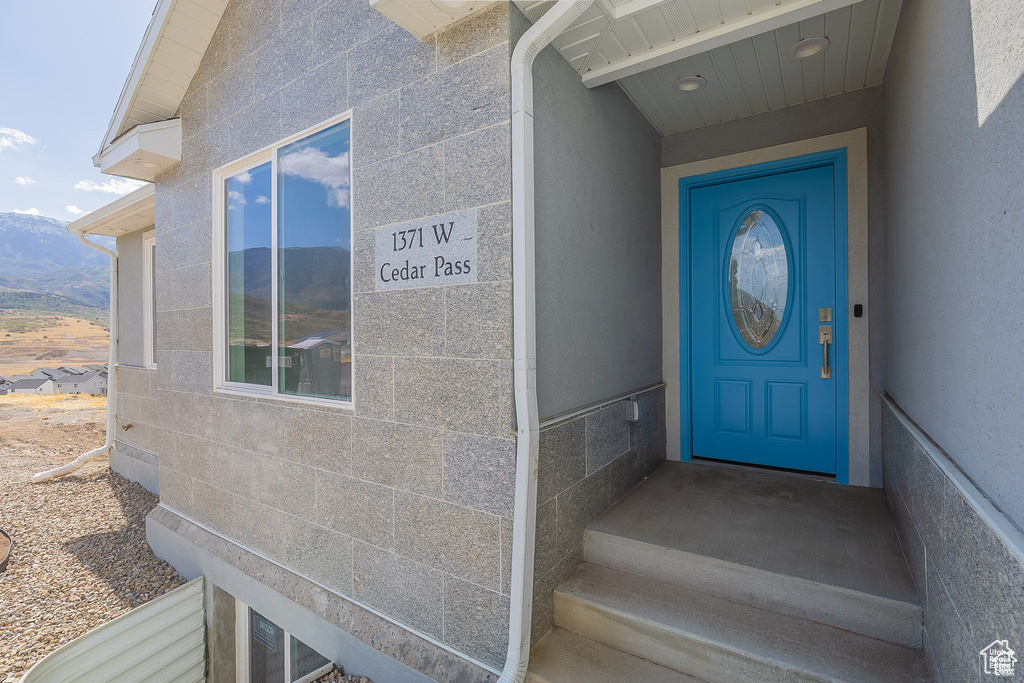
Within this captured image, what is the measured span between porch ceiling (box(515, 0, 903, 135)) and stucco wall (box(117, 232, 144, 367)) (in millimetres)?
6521

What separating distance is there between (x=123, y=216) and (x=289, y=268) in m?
4.28

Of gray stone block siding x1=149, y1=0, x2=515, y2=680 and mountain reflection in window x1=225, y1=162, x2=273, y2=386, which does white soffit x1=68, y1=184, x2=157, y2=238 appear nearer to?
mountain reflection in window x1=225, y1=162, x2=273, y2=386

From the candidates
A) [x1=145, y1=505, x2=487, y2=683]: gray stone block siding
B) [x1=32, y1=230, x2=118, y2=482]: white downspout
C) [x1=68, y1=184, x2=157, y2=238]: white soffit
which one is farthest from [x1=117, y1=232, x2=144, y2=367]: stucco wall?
[x1=145, y1=505, x2=487, y2=683]: gray stone block siding

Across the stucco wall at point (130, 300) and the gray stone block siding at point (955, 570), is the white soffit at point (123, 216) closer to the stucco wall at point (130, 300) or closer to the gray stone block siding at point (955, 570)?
the stucco wall at point (130, 300)

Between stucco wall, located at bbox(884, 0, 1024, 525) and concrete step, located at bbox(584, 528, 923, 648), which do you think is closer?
stucco wall, located at bbox(884, 0, 1024, 525)

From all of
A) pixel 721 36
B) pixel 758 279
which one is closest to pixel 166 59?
pixel 721 36

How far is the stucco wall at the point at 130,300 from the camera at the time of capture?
601 centimetres

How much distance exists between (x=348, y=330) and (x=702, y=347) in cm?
257

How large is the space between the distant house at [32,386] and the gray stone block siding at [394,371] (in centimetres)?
1108

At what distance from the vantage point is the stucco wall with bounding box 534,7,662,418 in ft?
6.70

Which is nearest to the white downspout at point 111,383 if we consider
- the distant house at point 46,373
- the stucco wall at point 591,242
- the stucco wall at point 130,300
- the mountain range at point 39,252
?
the stucco wall at point 130,300

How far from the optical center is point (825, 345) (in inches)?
121

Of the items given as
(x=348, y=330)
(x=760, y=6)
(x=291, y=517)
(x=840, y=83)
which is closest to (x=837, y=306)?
(x=840, y=83)

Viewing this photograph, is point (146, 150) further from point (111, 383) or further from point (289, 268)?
point (111, 383)
